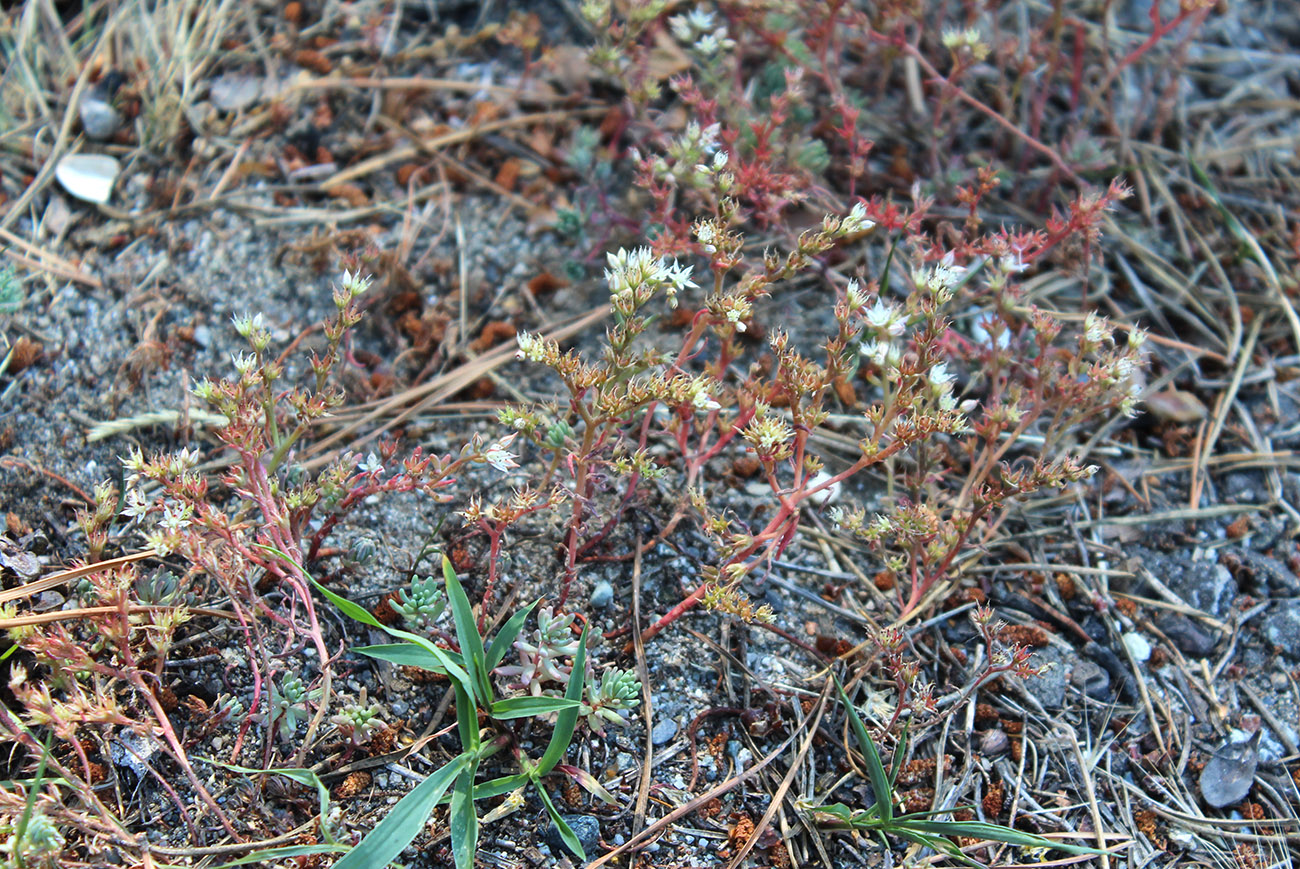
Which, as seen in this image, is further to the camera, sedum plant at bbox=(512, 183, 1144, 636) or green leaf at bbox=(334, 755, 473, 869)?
sedum plant at bbox=(512, 183, 1144, 636)

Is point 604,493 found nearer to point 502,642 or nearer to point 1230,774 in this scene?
point 502,642

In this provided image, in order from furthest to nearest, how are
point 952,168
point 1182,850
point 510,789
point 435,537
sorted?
1. point 952,168
2. point 435,537
3. point 1182,850
4. point 510,789

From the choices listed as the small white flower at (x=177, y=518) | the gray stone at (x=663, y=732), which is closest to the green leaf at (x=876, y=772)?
the gray stone at (x=663, y=732)

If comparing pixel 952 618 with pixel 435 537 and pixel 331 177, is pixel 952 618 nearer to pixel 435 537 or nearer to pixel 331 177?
pixel 435 537

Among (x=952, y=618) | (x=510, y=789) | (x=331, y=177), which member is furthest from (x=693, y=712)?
(x=331, y=177)

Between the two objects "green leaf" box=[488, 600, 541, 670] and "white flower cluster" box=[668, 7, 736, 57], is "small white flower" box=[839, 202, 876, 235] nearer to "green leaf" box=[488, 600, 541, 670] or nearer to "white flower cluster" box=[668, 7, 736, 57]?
"white flower cluster" box=[668, 7, 736, 57]

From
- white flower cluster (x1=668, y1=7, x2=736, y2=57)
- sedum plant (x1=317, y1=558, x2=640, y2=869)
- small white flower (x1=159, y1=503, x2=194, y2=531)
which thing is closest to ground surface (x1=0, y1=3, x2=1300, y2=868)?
sedum plant (x1=317, y1=558, x2=640, y2=869)

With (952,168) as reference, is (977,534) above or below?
below

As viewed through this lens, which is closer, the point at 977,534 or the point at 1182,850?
the point at 1182,850
